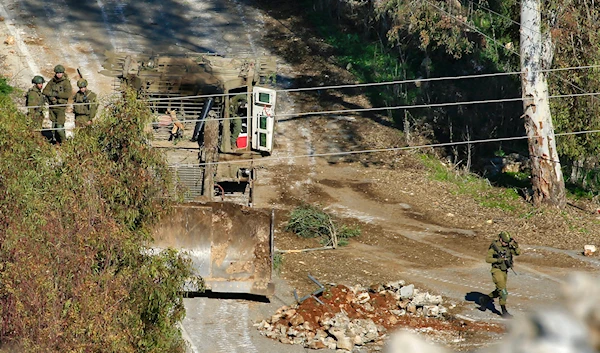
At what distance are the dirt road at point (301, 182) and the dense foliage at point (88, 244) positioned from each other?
4042mm

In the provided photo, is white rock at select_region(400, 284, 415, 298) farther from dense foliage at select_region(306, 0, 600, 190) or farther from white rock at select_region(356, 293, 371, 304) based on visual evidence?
dense foliage at select_region(306, 0, 600, 190)

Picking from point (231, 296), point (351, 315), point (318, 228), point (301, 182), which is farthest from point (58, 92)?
point (351, 315)

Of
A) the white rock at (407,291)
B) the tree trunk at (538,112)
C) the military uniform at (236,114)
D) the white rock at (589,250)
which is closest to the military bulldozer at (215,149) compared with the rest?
the military uniform at (236,114)

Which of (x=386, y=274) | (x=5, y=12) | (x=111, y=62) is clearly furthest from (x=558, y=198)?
(x=5, y=12)

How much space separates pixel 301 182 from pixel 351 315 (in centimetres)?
752

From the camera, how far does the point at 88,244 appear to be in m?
8.38

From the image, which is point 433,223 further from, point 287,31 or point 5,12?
point 5,12

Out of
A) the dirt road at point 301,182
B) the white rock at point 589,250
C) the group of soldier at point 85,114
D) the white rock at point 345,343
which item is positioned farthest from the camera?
the white rock at point 589,250

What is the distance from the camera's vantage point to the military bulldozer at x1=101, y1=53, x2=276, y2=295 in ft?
43.4

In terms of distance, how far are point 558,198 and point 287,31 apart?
1279cm

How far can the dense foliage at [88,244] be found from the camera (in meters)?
7.96

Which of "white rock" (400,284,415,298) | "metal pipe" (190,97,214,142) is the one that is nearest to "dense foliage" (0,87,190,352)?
"white rock" (400,284,415,298)

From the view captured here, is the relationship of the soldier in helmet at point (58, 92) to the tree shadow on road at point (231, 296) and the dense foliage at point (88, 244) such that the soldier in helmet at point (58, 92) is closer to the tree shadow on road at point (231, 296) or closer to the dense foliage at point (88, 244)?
the tree shadow on road at point (231, 296)

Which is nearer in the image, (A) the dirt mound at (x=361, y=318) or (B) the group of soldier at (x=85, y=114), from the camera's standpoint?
(A) the dirt mound at (x=361, y=318)
